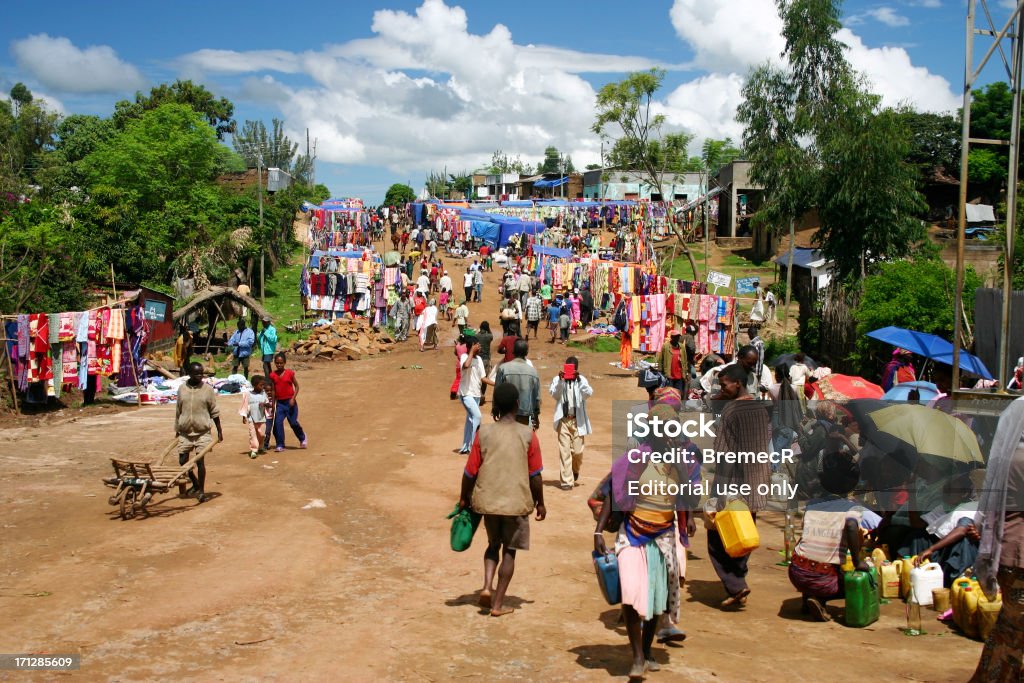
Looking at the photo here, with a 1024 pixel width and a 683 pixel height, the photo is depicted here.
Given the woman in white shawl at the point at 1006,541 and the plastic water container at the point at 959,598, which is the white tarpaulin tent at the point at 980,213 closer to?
the plastic water container at the point at 959,598

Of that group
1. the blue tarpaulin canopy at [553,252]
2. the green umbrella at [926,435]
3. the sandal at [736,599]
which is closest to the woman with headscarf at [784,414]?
the green umbrella at [926,435]

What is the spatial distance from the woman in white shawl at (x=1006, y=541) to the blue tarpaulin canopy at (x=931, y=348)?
29.2 ft

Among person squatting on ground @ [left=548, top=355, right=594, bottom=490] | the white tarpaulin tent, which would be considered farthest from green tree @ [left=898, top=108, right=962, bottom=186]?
person squatting on ground @ [left=548, top=355, right=594, bottom=490]

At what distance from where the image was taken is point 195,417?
940 centimetres

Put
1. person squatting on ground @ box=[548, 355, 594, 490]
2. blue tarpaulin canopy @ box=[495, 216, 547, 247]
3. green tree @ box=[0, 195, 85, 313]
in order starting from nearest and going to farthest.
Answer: person squatting on ground @ box=[548, 355, 594, 490] < green tree @ box=[0, 195, 85, 313] < blue tarpaulin canopy @ box=[495, 216, 547, 247]

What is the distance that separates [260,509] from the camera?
30.6 feet

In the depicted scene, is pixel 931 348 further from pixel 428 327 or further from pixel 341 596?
pixel 428 327

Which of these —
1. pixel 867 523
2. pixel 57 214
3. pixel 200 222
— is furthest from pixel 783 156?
pixel 200 222

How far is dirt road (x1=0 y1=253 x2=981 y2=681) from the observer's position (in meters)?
5.38

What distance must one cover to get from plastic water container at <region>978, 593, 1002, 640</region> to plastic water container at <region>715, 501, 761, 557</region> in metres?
1.46

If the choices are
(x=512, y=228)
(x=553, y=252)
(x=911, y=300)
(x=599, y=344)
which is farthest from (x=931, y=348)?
(x=512, y=228)

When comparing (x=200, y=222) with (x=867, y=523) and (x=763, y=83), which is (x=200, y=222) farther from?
(x=867, y=523)

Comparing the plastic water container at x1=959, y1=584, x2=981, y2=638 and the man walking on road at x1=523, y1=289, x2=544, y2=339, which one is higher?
the man walking on road at x1=523, y1=289, x2=544, y2=339

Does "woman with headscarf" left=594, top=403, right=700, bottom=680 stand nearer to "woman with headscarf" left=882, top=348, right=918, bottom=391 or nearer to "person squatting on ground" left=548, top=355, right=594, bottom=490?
"person squatting on ground" left=548, top=355, right=594, bottom=490
